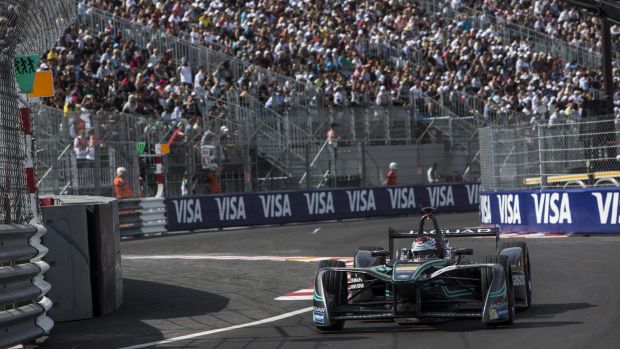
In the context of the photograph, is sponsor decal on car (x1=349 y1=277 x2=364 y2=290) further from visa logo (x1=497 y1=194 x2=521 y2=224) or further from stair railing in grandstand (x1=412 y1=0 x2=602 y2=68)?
stair railing in grandstand (x1=412 y1=0 x2=602 y2=68)

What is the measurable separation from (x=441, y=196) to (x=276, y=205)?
5589 millimetres

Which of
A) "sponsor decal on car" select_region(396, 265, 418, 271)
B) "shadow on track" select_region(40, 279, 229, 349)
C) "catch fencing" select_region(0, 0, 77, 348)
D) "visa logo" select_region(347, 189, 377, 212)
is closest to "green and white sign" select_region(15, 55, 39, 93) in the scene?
"catch fencing" select_region(0, 0, 77, 348)

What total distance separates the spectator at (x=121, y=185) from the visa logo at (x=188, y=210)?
6.96 feet

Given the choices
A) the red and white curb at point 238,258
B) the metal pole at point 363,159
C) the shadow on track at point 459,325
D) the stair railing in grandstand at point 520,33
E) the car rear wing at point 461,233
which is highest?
the stair railing in grandstand at point 520,33

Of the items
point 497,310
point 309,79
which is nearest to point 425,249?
point 497,310

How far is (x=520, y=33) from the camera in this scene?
43.9 metres

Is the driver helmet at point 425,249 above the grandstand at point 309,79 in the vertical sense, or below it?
below

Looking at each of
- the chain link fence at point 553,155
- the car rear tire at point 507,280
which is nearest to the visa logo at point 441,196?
the chain link fence at point 553,155

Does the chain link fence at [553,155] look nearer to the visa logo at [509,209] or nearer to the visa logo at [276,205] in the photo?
the visa logo at [509,209]

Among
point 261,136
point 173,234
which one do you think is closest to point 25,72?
point 173,234

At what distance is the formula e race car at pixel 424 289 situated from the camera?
1017 centimetres

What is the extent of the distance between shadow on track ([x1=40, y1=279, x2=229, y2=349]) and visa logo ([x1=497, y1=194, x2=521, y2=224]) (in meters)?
10.3

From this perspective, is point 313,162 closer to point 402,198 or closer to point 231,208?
point 231,208

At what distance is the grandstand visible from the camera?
94.9 feet
